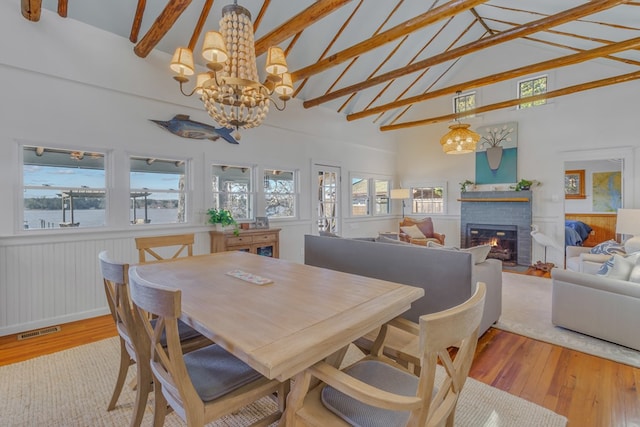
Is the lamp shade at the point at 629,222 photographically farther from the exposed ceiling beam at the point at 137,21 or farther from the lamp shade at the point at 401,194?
the exposed ceiling beam at the point at 137,21

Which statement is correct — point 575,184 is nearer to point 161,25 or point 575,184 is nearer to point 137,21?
point 161,25

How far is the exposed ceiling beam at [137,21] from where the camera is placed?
11.1 ft

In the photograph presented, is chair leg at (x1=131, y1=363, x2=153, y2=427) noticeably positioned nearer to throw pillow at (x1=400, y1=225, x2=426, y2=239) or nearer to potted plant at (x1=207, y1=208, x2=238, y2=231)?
potted plant at (x1=207, y1=208, x2=238, y2=231)

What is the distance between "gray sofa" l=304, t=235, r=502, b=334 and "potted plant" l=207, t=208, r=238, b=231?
1773mm

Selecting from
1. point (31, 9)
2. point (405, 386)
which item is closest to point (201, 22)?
point (31, 9)

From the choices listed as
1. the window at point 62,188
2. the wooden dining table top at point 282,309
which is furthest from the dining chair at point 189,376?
the window at point 62,188

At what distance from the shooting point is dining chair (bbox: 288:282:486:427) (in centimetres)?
90

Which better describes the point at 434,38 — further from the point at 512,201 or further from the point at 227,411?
the point at 227,411

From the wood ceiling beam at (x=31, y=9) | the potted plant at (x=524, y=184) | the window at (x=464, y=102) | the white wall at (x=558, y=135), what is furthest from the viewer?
the window at (x=464, y=102)

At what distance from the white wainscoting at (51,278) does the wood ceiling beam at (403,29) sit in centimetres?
347

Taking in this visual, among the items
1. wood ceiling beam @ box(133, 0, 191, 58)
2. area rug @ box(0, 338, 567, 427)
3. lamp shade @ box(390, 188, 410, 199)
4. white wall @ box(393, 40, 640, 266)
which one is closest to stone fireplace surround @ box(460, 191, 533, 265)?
white wall @ box(393, 40, 640, 266)

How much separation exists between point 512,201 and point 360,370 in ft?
20.8

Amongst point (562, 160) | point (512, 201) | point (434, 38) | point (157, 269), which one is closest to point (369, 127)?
point (434, 38)

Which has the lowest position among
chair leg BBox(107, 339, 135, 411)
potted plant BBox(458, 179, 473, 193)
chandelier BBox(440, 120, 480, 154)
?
chair leg BBox(107, 339, 135, 411)
